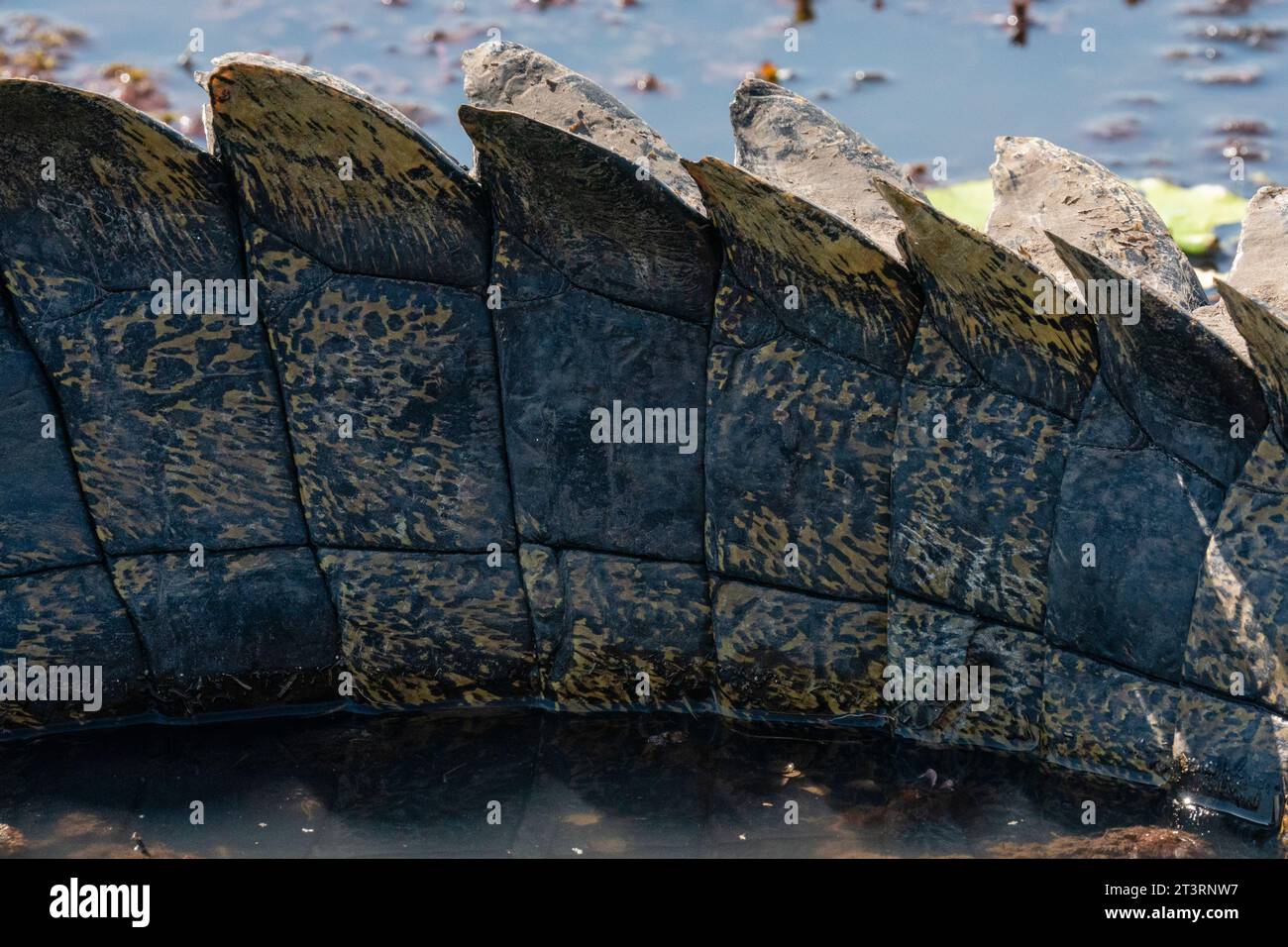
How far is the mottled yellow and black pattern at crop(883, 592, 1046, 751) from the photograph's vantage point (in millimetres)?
3043

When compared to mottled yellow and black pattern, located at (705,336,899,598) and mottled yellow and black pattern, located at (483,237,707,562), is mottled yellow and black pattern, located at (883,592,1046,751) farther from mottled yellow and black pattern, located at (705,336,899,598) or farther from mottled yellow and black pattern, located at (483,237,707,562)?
mottled yellow and black pattern, located at (483,237,707,562)

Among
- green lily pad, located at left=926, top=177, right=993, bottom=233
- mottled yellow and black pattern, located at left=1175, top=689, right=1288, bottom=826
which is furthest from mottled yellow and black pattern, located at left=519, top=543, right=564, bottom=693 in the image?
green lily pad, located at left=926, top=177, right=993, bottom=233

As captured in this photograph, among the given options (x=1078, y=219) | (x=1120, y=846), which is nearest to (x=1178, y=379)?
(x=1078, y=219)

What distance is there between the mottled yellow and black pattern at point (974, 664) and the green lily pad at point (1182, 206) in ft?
8.71

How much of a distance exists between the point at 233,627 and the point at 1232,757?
200 cm

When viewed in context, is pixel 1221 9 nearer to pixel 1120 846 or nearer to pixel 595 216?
pixel 595 216

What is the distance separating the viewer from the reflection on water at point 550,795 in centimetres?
302

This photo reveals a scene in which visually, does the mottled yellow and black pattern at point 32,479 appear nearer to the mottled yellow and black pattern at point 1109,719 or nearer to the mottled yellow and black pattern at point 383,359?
the mottled yellow and black pattern at point 383,359

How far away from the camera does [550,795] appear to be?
127 inches

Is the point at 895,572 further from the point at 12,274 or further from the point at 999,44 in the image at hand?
the point at 999,44

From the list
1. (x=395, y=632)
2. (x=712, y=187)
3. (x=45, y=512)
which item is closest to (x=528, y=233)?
(x=712, y=187)

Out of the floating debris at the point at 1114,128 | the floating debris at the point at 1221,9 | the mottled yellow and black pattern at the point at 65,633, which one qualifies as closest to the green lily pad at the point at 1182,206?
the floating debris at the point at 1114,128

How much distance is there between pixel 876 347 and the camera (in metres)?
2.97

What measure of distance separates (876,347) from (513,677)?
3.54ft
